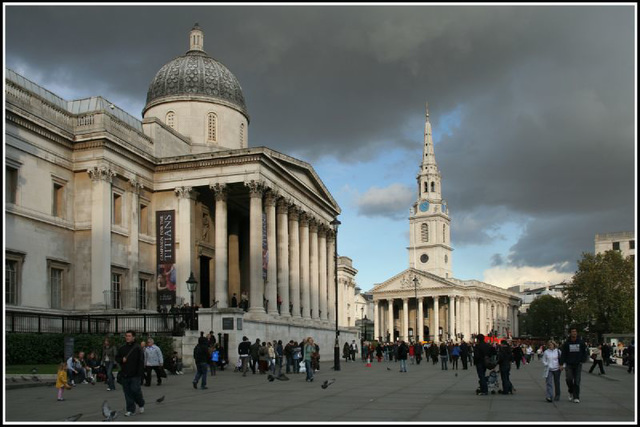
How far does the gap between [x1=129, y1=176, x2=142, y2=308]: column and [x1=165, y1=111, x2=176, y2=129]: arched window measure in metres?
8.70

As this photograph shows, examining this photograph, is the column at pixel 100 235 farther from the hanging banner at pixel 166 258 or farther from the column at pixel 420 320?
the column at pixel 420 320

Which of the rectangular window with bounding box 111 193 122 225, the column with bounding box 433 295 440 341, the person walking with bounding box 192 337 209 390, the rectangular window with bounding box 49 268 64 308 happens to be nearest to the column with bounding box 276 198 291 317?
the rectangular window with bounding box 111 193 122 225

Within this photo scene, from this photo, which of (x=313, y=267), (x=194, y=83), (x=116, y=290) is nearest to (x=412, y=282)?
(x=313, y=267)

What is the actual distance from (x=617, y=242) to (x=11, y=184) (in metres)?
108

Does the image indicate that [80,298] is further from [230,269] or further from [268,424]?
[268,424]

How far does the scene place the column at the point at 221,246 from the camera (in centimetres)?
4297

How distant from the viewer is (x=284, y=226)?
48.4m

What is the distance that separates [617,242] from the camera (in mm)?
122000

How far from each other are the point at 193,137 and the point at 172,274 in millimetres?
11415

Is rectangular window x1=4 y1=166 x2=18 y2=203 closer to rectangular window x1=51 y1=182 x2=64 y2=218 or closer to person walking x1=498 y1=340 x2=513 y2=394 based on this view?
rectangular window x1=51 y1=182 x2=64 y2=218

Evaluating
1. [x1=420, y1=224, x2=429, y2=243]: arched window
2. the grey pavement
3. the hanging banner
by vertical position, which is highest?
[x1=420, y1=224, x2=429, y2=243]: arched window

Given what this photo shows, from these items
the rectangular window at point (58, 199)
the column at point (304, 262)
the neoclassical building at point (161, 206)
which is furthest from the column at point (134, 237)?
the column at point (304, 262)

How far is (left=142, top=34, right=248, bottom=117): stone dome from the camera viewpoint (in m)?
50.4

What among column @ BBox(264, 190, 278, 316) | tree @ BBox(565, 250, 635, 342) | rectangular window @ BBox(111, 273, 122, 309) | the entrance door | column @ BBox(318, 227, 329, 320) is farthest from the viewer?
tree @ BBox(565, 250, 635, 342)
